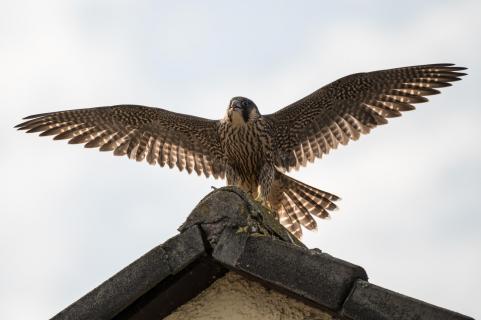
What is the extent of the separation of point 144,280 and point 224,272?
350 millimetres

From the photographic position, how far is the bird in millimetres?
8562

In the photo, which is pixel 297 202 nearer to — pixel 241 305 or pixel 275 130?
pixel 275 130

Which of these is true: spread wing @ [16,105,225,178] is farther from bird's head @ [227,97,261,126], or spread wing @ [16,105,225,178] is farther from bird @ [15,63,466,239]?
bird's head @ [227,97,261,126]

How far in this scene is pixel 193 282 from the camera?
371 cm

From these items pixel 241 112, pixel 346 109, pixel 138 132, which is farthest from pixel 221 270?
pixel 138 132

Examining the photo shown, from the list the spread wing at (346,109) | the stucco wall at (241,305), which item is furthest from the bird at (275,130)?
the stucco wall at (241,305)

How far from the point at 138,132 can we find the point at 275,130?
1.39 m

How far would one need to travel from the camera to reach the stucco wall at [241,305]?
359 cm

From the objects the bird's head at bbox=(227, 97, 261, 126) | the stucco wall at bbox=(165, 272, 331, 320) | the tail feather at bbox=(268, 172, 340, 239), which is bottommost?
the tail feather at bbox=(268, 172, 340, 239)

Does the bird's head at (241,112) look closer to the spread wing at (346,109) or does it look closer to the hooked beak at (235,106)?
the hooked beak at (235,106)

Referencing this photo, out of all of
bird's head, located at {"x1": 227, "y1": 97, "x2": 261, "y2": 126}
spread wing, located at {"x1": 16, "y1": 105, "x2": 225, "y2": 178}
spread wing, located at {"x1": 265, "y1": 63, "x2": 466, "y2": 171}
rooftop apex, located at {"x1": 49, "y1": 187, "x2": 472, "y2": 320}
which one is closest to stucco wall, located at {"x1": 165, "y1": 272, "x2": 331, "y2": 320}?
rooftop apex, located at {"x1": 49, "y1": 187, "x2": 472, "y2": 320}

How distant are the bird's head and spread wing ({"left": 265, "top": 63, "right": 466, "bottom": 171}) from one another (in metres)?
0.37

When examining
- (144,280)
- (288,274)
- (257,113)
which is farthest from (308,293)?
(257,113)

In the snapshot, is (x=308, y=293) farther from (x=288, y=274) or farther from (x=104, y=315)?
(x=104, y=315)
